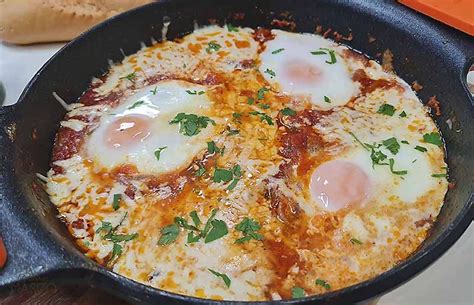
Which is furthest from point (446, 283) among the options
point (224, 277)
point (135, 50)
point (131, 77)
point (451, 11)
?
point (135, 50)

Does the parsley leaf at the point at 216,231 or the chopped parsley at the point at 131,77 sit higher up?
the chopped parsley at the point at 131,77

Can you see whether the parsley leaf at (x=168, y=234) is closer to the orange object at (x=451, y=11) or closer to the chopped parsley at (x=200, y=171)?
the chopped parsley at (x=200, y=171)

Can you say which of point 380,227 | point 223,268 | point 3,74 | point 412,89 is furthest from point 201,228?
point 3,74

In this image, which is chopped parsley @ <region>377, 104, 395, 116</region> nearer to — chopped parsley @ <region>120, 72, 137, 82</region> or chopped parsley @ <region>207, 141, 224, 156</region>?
chopped parsley @ <region>207, 141, 224, 156</region>

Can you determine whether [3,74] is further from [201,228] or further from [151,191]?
[201,228]

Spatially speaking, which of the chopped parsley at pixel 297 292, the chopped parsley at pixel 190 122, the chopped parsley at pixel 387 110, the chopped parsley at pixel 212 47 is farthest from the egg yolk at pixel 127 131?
the chopped parsley at pixel 387 110

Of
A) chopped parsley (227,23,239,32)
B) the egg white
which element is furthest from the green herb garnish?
the egg white
